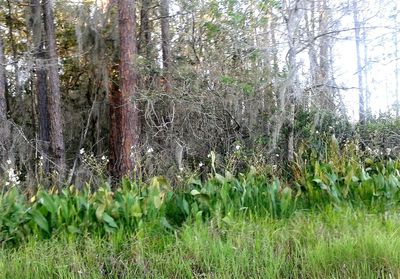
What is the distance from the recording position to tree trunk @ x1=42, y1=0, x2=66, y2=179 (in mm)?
11297

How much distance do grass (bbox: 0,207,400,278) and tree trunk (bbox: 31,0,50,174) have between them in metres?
7.60

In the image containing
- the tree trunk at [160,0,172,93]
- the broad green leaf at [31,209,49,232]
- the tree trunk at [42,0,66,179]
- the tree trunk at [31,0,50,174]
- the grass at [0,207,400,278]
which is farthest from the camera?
the tree trunk at [31,0,50,174]

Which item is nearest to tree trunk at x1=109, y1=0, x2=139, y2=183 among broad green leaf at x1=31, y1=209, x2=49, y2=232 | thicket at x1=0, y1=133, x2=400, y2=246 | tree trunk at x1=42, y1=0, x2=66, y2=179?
tree trunk at x1=42, y1=0, x2=66, y2=179

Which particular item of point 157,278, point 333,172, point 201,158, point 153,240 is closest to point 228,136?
point 201,158

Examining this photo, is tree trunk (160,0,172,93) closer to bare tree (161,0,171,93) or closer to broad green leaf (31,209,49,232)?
bare tree (161,0,171,93)

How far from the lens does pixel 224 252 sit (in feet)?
11.8

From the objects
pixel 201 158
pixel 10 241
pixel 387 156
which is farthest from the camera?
pixel 201 158

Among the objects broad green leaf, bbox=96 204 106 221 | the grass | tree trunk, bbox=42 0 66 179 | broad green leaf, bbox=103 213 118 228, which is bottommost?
the grass

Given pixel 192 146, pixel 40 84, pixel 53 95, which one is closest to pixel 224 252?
pixel 192 146

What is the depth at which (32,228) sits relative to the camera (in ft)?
13.9

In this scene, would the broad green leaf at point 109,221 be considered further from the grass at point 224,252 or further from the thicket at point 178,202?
the grass at point 224,252

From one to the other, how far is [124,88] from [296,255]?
7492mm

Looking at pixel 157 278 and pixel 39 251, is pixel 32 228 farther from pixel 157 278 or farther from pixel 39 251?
pixel 157 278

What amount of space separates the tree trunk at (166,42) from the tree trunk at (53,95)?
268cm
